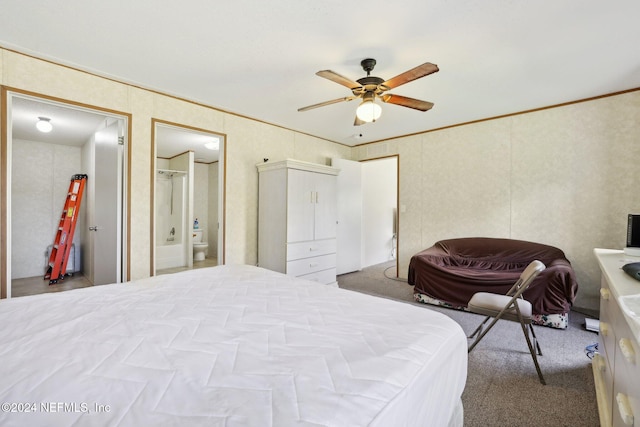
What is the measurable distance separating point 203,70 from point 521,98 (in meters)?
3.60

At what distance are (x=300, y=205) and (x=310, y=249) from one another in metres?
0.65

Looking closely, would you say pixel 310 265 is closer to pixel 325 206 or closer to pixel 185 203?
pixel 325 206

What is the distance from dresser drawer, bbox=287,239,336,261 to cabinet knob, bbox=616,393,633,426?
306cm

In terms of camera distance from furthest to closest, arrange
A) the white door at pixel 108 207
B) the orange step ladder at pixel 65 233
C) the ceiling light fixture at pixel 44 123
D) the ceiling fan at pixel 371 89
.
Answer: the orange step ladder at pixel 65 233 → the ceiling light fixture at pixel 44 123 → the white door at pixel 108 207 → the ceiling fan at pixel 371 89

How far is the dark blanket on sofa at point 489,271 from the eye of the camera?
9.36 ft

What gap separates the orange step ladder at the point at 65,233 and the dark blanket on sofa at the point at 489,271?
541 centimetres

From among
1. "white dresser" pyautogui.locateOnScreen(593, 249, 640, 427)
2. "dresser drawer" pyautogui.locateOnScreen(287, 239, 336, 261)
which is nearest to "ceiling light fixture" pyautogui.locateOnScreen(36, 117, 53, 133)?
"dresser drawer" pyautogui.locateOnScreen(287, 239, 336, 261)

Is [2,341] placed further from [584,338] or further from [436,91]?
[584,338]

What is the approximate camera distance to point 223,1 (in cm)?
182

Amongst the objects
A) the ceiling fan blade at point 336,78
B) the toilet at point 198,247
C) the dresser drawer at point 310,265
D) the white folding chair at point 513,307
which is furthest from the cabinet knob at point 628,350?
the toilet at point 198,247

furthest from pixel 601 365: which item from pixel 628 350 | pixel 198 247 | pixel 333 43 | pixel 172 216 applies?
pixel 172 216

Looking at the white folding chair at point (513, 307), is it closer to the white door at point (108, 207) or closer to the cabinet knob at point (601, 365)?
the cabinet knob at point (601, 365)

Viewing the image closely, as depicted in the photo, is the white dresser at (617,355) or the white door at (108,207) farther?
the white door at (108,207)

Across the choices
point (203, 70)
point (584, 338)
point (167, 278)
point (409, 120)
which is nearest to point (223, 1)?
point (203, 70)
